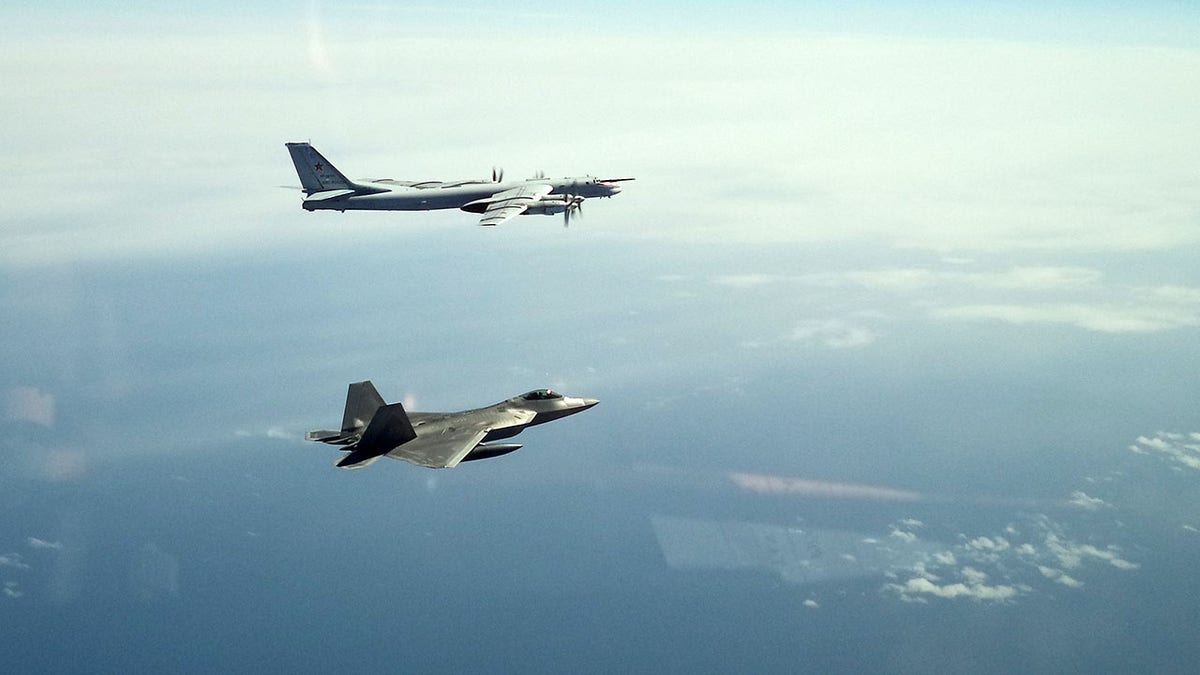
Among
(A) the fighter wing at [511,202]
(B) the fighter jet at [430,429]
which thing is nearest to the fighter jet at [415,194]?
(A) the fighter wing at [511,202]

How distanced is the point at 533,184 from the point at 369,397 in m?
61.6

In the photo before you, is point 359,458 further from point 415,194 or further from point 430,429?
point 415,194

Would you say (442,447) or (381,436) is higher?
(381,436)

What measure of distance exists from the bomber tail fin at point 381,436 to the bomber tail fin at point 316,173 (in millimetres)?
61616

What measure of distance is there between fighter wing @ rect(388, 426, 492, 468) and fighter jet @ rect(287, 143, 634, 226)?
159ft

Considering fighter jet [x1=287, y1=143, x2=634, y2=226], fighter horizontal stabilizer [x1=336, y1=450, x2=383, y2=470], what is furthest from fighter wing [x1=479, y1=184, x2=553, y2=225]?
fighter horizontal stabilizer [x1=336, y1=450, x2=383, y2=470]

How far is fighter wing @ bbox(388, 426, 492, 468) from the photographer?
69.4 metres

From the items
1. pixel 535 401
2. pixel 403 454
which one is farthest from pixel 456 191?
pixel 403 454

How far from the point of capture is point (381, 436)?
72.0 metres

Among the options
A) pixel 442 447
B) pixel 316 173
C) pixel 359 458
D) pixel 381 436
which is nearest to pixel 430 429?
pixel 442 447

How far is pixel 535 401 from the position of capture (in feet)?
273

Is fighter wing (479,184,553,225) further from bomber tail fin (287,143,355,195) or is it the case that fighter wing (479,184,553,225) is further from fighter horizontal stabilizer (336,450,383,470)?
fighter horizontal stabilizer (336,450,383,470)

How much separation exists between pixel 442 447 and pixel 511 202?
55498 mm

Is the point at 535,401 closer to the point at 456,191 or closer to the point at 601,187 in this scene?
the point at 456,191
